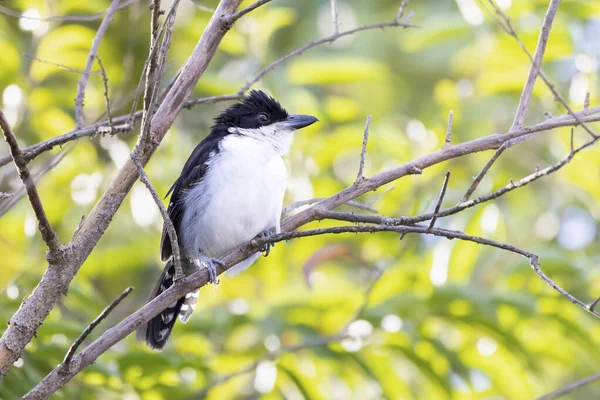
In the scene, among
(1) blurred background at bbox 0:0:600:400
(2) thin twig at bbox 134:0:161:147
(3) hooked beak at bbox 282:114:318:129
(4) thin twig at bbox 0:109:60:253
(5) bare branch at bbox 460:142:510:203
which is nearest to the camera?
(4) thin twig at bbox 0:109:60:253

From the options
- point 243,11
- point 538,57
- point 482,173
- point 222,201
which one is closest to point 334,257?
point 222,201

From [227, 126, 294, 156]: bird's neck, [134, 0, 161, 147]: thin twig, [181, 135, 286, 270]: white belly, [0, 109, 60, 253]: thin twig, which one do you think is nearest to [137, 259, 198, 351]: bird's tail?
[181, 135, 286, 270]: white belly

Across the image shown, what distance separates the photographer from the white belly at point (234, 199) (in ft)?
12.7

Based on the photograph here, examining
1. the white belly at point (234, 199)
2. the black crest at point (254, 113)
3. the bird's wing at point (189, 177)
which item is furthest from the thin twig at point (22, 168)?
the black crest at point (254, 113)

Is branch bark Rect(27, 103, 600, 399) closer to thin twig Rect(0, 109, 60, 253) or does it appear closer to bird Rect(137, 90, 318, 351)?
thin twig Rect(0, 109, 60, 253)

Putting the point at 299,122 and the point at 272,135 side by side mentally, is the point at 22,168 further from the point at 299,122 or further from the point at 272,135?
the point at 299,122

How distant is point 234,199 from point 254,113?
0.80 metres

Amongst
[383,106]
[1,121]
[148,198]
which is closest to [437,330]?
[148,198]

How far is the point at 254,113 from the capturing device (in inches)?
177

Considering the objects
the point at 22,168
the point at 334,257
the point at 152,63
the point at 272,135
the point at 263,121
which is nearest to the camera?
the point at 22,168

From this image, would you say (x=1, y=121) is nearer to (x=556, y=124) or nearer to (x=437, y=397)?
(x=556, y=124)

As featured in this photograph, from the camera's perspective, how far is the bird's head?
4.33 m

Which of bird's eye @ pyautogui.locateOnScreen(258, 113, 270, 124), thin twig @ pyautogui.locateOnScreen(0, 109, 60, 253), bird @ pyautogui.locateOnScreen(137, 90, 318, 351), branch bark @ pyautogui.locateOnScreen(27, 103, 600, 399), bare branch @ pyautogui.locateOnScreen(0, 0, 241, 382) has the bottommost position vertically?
bird @ pyautogui.locateOnScreen(137, 90, 318, 351)

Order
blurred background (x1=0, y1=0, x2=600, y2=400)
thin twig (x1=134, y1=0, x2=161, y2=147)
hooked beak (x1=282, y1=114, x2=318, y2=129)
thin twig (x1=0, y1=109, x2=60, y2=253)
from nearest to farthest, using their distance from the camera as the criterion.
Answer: thin twig (x1=0, y1=109, x2=60, y2=253) → thin twig (x1=134, y1=0, x2=161, y2=147) → blurred background (x1=0, y1=0, x2=600, y2=400) → hooked beak (x1=282, y1=114, x2=318, y2=129)
